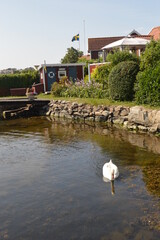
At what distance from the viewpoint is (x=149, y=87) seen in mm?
15859

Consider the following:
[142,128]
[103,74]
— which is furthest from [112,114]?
[103,74]

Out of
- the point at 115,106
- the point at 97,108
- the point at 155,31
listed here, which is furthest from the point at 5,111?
the point at 155,31

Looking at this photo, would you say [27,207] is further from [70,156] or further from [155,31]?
[155,31]

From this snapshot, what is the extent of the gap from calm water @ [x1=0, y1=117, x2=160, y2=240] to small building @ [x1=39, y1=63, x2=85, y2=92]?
18939 millimetres

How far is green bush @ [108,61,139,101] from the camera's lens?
18078 millimetres

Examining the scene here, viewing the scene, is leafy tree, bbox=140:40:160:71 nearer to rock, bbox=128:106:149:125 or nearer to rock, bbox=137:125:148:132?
rock, bbox=128:106:149:125

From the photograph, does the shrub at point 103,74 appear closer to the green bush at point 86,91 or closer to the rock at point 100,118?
the green bush at point 86,91

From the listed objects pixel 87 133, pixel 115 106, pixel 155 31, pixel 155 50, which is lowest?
pixel 87 133

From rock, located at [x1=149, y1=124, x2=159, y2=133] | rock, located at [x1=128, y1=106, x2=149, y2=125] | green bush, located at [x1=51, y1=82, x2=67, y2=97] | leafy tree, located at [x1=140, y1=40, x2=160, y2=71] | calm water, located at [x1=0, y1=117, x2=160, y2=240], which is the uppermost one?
leafy tree, located at [x1=140, y1=40, x2=160, y2=71]

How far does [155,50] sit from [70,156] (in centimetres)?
898

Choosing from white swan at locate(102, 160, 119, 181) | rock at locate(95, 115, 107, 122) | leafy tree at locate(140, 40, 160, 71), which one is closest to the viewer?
white swan at locate(102, 160, 119, 181)

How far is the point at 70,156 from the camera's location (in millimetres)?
11883

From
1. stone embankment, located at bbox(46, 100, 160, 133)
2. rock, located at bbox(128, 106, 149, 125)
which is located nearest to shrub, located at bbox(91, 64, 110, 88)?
stone embankment, located at bbox(46, 100, 160, 133)

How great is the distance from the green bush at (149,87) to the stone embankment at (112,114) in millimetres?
793
